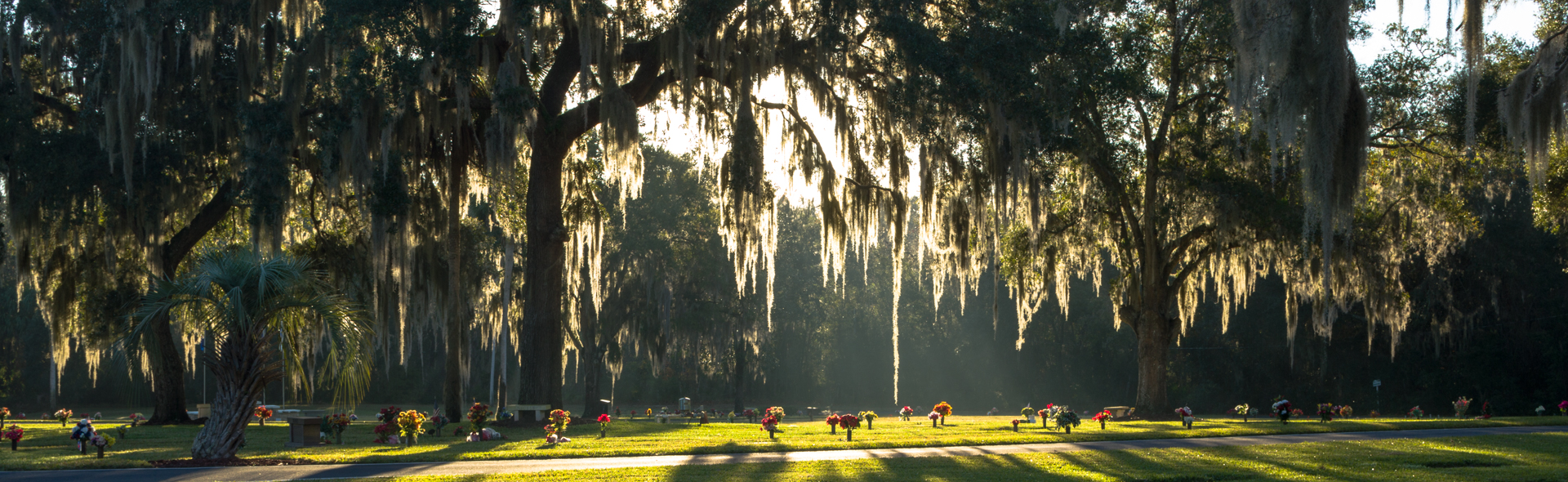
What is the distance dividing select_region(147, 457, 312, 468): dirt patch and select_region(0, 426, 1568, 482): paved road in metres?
0.30

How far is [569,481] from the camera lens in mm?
10156

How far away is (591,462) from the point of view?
40.5 feet

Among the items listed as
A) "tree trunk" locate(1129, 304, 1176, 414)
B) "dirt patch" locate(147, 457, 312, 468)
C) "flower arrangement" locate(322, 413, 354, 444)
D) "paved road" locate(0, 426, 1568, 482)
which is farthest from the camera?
"tree trunk" locate(1129, 304, 1176, 414)

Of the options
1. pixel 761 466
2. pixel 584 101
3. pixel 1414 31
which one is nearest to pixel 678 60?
pixel 584 101

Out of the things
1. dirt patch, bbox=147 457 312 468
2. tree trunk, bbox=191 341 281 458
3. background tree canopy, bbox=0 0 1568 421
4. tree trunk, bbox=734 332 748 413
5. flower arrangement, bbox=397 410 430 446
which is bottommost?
tree trunk, bbox=734 332 748 413

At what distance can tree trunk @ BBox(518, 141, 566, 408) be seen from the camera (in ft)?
60.4

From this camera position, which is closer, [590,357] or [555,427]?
[555,427]

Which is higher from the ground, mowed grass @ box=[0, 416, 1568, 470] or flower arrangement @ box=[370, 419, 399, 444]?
flower arrangement @ box=[370, 419, 399, 444]

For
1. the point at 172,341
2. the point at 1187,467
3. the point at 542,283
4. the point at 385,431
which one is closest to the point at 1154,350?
the point at 1187,467

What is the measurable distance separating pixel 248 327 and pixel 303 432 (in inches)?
120

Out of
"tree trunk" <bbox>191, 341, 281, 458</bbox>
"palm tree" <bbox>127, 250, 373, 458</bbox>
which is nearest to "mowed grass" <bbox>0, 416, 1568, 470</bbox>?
"tree trunk" <bbox>191, 341, 281, 458</bbox>

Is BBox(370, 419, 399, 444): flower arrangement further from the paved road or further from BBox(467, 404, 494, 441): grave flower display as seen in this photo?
the paved road

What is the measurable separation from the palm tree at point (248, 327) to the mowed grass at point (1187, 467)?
10.1 ft

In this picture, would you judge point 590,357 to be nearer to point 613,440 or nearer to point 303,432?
point 613,440
